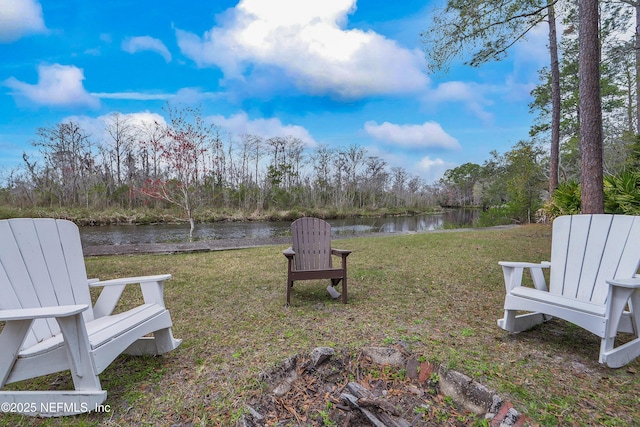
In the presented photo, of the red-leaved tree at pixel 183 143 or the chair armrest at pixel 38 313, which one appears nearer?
the chair armrest at pixel 38 313

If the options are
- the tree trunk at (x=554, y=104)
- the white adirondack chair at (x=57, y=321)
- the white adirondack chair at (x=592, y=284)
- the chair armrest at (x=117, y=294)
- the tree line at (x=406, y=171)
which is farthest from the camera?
the tree trunk at (x=554, y=104)

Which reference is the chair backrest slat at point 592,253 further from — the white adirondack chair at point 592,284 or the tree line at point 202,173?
the tree line at point 202,173

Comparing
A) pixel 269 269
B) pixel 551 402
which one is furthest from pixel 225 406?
pixel 269 269

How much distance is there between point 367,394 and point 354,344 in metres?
0.48

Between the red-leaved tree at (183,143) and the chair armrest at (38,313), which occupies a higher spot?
the red-leaved tree at (183,143)

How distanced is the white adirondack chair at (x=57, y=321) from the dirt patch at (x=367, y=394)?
2.72ft

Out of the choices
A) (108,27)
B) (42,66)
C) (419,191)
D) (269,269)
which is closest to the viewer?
(269,269)

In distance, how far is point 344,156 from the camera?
1121 inches

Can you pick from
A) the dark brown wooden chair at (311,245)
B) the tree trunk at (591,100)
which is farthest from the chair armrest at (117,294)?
the tree trunk at (591,100)

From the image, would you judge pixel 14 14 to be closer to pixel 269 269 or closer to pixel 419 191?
pixel 269 269

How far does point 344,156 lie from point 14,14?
24.3 m

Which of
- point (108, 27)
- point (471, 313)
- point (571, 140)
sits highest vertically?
point (108, 27)

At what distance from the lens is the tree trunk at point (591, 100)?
3617 mm

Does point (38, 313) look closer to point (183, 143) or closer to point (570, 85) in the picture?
point (183, 143)
